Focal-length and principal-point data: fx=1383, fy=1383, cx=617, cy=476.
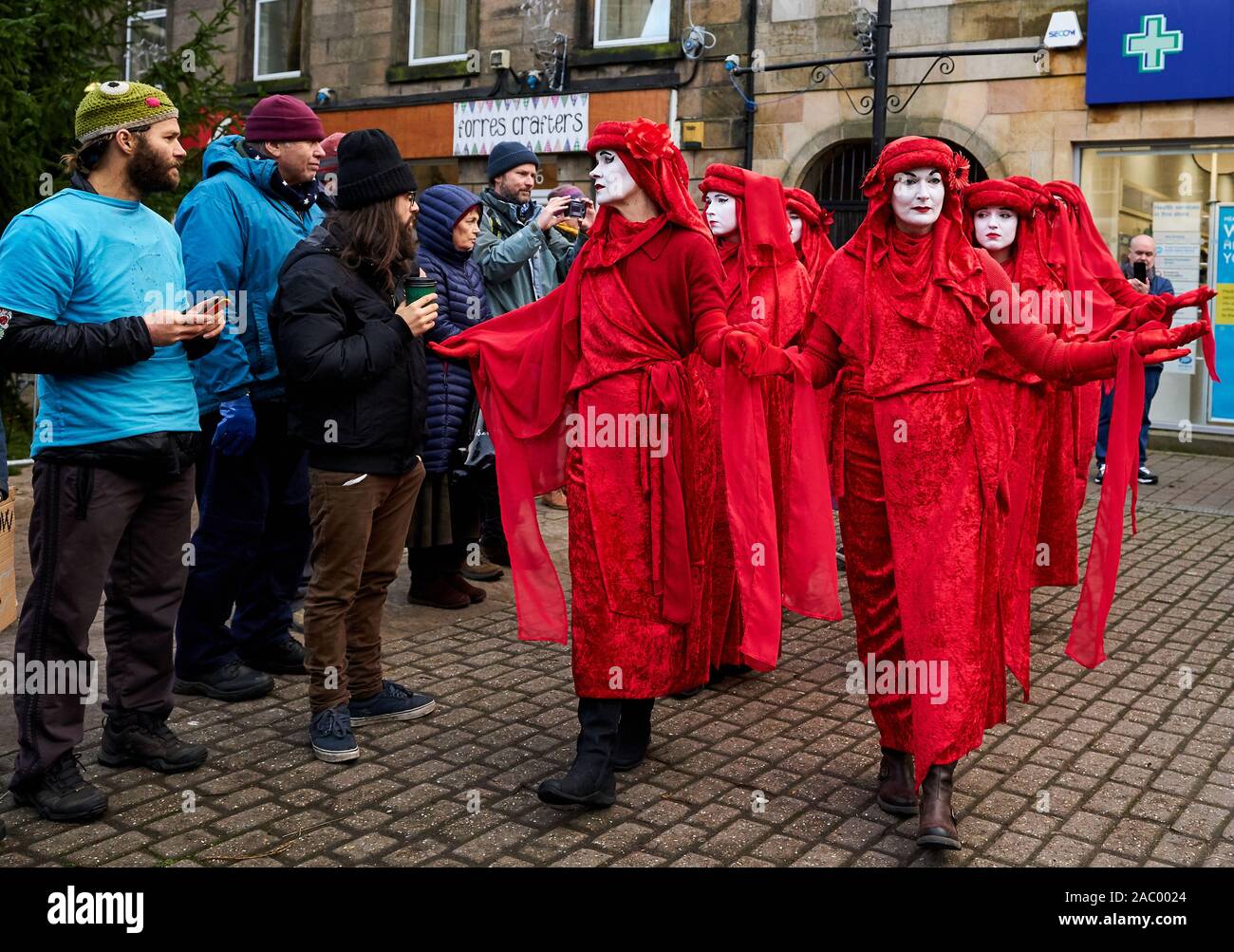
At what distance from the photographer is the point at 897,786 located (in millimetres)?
4480

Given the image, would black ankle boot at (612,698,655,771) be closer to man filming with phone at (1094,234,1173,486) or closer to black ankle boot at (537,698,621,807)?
black ankle boot at (537,698,621,807)

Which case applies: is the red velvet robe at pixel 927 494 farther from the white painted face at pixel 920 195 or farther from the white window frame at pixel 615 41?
the white window frame at pixel 615 41

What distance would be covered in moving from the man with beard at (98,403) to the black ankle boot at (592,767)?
1304mm

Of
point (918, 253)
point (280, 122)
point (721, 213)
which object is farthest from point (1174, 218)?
point (280, 122)

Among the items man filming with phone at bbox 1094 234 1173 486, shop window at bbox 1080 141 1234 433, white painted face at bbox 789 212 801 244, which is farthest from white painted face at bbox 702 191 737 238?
shop window at bbox 1080 141 1234 433

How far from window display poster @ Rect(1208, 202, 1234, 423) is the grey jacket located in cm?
828

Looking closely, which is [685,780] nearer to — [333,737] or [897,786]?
[897,786]

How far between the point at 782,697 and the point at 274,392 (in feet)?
7.92

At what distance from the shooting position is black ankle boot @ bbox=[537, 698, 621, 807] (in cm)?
439

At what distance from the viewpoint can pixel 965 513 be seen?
4.30 metres

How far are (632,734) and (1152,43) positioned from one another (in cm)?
1098

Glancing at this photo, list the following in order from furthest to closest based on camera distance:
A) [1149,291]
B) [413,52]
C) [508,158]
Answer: [413,52] < [1149,291] < [508,158]

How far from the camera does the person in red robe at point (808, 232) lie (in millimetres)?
7379
